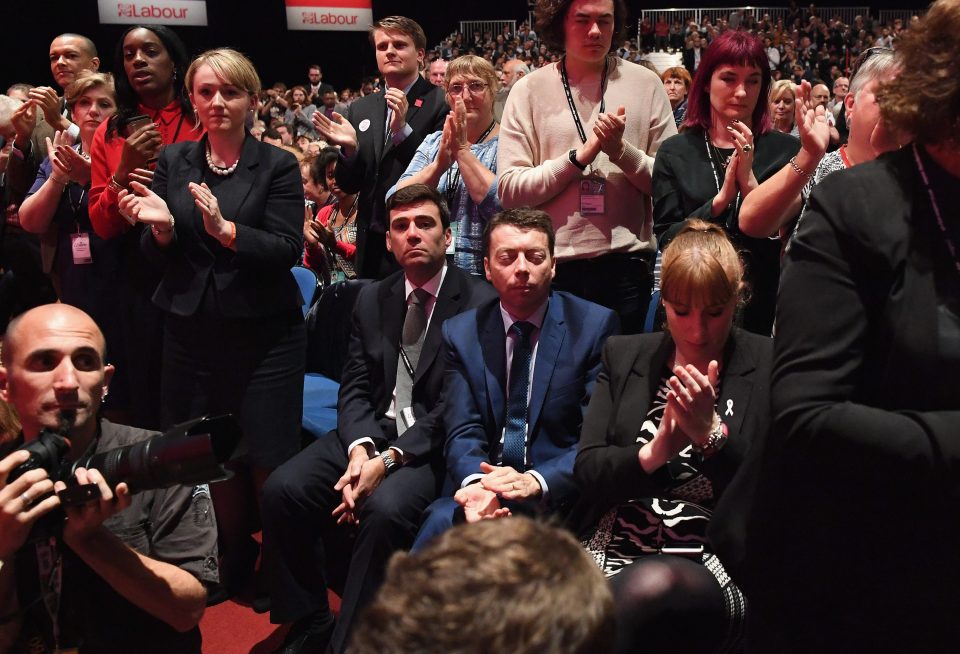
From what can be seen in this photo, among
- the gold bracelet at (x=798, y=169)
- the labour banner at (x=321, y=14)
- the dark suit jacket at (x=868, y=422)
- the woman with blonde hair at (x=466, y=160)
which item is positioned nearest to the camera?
the dark suit jacket at (x=868, y=422)

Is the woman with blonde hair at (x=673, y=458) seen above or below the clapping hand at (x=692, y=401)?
below

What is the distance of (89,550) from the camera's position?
1.59m

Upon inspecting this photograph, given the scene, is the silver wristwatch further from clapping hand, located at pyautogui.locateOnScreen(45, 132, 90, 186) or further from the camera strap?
clapping hand, located at pyautogui.locateOnScreen(45, 132, 90, 186)

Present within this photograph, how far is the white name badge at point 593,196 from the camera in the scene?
294 cm

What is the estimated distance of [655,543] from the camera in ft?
6.91

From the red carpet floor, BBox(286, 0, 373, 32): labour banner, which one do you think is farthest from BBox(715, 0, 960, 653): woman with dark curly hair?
BBox(286, 0, 373, 32): labour banner

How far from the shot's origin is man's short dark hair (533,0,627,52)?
300 centimetres

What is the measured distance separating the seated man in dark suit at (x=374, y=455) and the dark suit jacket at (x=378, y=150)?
70 centimetres

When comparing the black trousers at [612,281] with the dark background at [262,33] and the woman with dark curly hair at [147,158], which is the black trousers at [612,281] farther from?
the dark background at [262,33]

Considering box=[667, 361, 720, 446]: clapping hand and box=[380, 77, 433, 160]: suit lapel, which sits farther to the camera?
box=[380, 77, 433, 160]: suit lapel

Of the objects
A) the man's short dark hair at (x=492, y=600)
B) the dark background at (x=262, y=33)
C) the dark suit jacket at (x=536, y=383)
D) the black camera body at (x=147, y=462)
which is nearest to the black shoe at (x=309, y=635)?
the dark suit jacket at (x=536, y=383)

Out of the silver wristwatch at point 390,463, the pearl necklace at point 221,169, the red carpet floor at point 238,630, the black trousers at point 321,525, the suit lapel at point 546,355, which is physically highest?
the pearl necklace at point 221,169

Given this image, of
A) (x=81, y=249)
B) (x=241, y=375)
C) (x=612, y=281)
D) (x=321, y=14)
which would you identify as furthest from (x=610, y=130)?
(x=321, y=14)

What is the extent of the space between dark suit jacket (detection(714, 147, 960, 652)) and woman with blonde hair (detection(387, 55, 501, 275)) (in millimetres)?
2205
